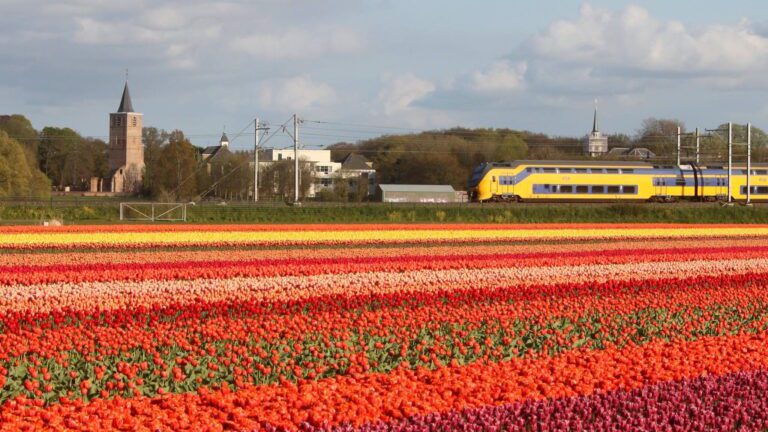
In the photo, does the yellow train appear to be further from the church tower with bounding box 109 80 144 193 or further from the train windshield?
the church tower with bounding box 109 80 144 193

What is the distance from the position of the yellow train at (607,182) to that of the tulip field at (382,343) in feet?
130

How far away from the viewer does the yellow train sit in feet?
211

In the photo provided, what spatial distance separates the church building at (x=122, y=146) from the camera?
13762cm

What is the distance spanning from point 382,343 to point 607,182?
55.4 metres

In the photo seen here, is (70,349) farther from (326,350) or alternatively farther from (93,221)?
(93,221)

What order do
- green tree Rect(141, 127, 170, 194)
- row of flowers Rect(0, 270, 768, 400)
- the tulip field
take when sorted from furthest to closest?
1. green tree Rect(141, 127, 170, 194)
2. row of flowers Rect(0, 270, 768, 400)
3. the tulip field

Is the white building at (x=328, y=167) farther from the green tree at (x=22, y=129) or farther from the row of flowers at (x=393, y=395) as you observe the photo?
the row of flowers at (x=393, y=395)

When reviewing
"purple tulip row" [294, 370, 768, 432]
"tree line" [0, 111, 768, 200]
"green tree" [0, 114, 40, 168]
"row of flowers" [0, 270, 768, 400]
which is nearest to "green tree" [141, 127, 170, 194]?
"tree line" [0, 111, 768, 200]

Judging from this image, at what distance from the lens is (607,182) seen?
65625 mm

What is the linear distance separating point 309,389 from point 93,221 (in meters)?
40.0

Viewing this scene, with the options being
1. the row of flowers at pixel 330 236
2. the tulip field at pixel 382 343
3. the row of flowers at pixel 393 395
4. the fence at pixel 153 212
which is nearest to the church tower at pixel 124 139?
the fence at pixel 153 212

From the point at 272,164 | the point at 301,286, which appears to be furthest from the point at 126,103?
the point at 301,286

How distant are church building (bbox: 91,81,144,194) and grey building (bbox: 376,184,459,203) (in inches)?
2037

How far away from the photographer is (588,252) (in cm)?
2753
